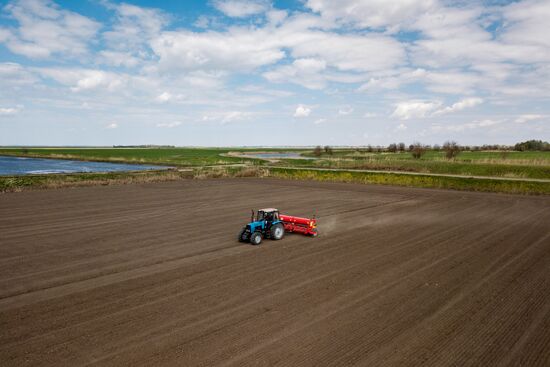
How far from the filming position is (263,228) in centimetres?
2000

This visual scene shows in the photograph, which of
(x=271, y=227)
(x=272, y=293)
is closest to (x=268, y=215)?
(x=271, y=227)

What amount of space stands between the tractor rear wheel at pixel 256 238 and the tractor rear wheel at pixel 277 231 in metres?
1.01

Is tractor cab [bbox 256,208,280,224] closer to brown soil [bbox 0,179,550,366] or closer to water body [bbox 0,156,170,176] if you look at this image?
brown soil [bbox 0,179,550,366]

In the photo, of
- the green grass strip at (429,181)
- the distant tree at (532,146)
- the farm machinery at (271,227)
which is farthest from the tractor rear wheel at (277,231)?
the distant tree at (532,146)

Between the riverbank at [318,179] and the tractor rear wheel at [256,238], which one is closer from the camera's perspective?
the tractor rear wheel at [256,238]

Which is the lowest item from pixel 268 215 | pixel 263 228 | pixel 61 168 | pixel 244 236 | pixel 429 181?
pixel 61 168

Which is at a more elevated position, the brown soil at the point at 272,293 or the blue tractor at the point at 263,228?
the blue tractor at the point at 263,228

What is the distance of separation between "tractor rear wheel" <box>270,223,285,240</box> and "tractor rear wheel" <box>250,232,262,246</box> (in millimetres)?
1008

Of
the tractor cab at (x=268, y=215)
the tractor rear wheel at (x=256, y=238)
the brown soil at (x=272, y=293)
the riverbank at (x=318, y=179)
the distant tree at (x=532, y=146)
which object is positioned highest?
the distant tree at (x=532, y=146)

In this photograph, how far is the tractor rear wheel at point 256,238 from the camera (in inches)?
746

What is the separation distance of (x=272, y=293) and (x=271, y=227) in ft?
25.2

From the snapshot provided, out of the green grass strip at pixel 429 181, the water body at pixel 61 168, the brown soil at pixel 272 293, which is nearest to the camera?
the brown soil at pixel 272 293

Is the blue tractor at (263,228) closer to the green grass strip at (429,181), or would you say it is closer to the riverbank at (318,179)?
the riverbank at (318,179)

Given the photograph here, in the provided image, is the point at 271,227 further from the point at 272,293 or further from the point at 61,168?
the point at 61,168
